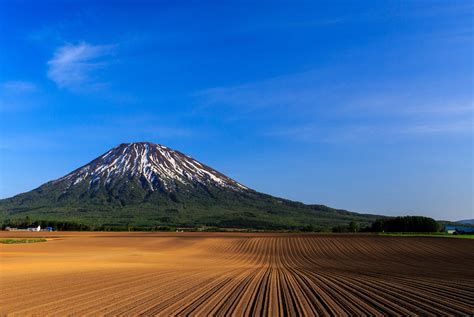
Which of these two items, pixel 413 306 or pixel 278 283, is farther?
pixel 278 283

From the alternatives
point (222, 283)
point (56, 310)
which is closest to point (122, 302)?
point (56, 310)

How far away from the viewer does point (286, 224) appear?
575 ft

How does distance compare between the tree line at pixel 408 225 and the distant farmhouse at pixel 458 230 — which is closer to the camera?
the distant farmhouse at pixel 458 230

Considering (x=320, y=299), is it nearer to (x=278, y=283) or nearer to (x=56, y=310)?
(x=278, y=283)

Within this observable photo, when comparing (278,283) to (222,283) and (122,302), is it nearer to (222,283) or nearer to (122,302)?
(222,283)

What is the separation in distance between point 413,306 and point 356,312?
2280mm

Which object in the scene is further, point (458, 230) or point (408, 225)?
point (408, 225)

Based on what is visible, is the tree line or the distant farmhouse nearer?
the distant farmhouse

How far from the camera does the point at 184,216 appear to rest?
194 m

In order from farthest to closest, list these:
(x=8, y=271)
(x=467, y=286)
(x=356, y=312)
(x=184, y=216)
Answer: (x=184, y=216) < (x=8, y=271) < (x=467, y=286) < (x=356, y=312)

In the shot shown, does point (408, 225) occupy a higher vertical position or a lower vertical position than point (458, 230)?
higher

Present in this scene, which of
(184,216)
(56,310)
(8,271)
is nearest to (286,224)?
(184,216)

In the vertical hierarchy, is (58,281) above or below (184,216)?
below

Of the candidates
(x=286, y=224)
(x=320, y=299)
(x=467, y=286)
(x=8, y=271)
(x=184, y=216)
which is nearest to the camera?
(x=320, y=299)
